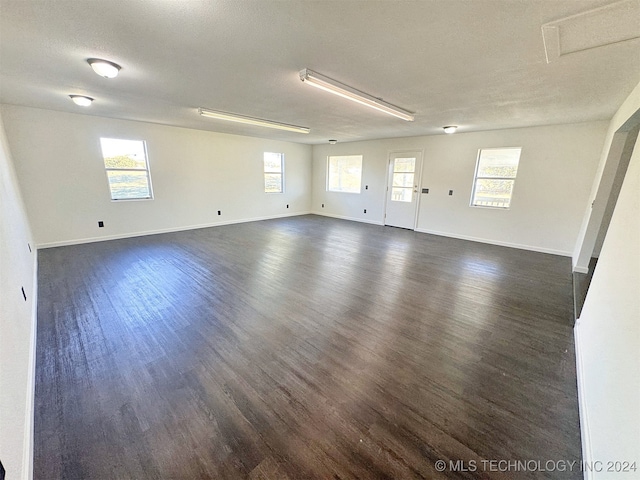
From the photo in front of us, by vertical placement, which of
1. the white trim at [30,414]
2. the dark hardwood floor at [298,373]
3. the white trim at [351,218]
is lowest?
the dark hardwood floor at [298,373]

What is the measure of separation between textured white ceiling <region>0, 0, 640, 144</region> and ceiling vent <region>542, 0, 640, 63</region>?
0.23ft

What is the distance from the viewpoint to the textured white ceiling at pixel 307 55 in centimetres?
160

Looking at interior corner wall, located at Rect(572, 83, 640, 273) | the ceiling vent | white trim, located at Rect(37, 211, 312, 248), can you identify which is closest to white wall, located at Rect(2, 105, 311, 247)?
white trim, located at Rect(37, 211, 312, 248)

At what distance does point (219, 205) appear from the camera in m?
7.23

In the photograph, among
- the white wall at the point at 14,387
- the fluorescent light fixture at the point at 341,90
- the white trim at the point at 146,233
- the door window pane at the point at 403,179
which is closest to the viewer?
the white wall at the point at 14,387

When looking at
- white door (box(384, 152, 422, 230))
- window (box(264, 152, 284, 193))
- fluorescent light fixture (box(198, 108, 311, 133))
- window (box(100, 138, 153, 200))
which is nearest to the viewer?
fluorescent light fixture (box(198, 108, 311, 133))

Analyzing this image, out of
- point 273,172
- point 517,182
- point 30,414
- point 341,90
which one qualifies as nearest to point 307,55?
point 341,90

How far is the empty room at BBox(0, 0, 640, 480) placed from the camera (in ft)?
4.69

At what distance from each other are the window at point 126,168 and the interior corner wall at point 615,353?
738cm

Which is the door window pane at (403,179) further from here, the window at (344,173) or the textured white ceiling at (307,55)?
the textured white ceiling at (307,55)

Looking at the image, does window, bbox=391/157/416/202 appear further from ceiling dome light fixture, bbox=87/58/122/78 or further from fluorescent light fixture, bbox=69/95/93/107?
fluorescent light fixture, bbox=69/95/93/107

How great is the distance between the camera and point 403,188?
23.7 ft

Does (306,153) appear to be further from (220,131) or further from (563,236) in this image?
(563,236)

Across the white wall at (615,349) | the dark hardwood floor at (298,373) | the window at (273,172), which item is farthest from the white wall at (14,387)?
the window at (273,172)
